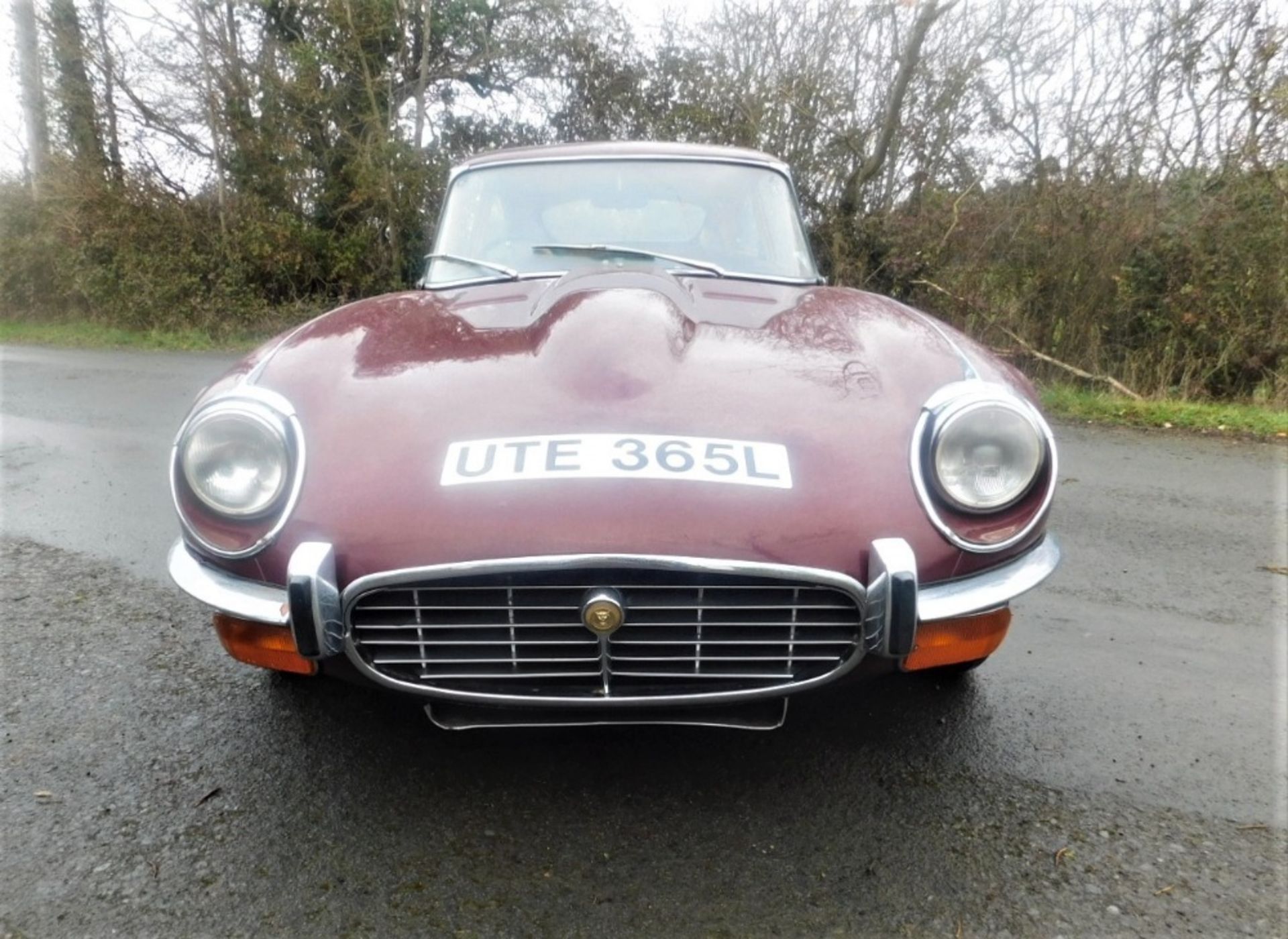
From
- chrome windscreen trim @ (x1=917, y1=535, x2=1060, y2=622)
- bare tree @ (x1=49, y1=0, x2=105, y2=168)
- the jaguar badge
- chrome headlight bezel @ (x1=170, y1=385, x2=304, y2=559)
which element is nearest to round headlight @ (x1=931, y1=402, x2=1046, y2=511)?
chrome windscreen trim @ (x1=917, y1=535, x2=1060, y2=622)

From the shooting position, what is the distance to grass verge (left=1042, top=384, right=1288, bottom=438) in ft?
21.0

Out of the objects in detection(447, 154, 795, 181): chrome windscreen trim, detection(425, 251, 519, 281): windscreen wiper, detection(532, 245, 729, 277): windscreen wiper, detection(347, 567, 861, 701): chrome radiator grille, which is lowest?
detection(347, 567, 861, 701): chrome radiator grille

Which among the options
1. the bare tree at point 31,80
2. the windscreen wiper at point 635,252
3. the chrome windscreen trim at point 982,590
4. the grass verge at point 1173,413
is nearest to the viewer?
the chrome windscreen trim at point 982,590

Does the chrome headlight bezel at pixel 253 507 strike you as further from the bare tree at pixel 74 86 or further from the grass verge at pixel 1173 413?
the bare tree at pixel 74 86

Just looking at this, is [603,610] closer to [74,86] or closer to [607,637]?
[607,637]

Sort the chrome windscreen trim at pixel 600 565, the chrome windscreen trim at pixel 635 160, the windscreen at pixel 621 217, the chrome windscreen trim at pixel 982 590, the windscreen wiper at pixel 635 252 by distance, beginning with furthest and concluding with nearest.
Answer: the chrome windscreen trim at pixel 635 160, the windscreen at pixel 621 217, the windscreen wiper at pixel 635 252, the chrome windscreen trim at pixel 982 590, the chrome windscreen trim at pixel 600 565

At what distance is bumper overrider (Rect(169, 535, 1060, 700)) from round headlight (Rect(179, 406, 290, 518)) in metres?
0.17

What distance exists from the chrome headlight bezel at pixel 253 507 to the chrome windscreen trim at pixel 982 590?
4.16 ft

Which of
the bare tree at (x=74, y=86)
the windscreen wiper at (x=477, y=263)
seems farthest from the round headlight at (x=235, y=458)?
the bare tree at (x=74, y=86)

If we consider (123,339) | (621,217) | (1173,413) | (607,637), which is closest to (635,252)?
(621,217)

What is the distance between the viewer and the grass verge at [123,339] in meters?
12.5

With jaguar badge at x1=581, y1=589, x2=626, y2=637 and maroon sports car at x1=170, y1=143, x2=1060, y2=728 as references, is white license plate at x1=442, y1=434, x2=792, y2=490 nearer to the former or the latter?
maroon sports car at x1=170, y1=143, x2=1060, y2=728

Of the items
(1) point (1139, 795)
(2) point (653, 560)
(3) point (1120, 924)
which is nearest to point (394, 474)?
(2) point (653, 560)

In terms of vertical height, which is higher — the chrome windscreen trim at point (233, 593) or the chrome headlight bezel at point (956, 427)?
the chrome headlight bezel at point (956, 427)
